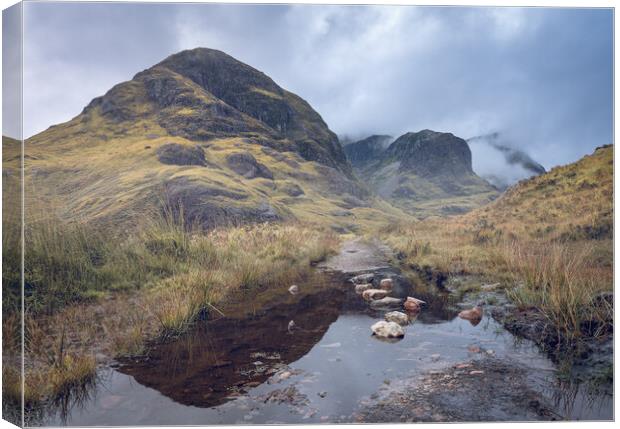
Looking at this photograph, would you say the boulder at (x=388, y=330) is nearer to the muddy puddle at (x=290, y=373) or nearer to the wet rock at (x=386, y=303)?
the muddy puddle at (x=290, y=373)

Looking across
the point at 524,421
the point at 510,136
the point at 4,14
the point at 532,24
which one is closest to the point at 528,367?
the point at 524,421

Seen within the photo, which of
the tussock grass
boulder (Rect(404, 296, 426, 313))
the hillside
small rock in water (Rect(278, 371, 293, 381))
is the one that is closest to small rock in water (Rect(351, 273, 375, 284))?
boulder (Rect(404, 296, 426, 313))

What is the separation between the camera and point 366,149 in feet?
21.2

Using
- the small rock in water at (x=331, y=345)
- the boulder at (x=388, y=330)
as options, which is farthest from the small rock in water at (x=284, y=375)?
the boulder at (x=388, y=330)

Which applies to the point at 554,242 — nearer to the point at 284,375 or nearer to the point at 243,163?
the point at 284,375

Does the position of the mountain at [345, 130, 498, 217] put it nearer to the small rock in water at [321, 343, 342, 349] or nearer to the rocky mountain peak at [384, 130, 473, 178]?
the rocky mountain peak at [384, 130, 473, 178]

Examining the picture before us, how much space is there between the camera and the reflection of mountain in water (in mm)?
4016

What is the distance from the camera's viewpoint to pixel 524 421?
12.9 feet

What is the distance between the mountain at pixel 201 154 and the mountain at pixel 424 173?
292 millimetres

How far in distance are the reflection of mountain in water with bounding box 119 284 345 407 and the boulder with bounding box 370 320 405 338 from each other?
0.64 meters

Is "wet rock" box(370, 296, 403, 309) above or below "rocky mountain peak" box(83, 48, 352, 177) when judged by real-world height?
below

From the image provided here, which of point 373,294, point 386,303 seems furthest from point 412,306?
point 373,294

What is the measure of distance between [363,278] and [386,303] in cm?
112

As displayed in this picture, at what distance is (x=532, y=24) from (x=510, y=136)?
1.38m
